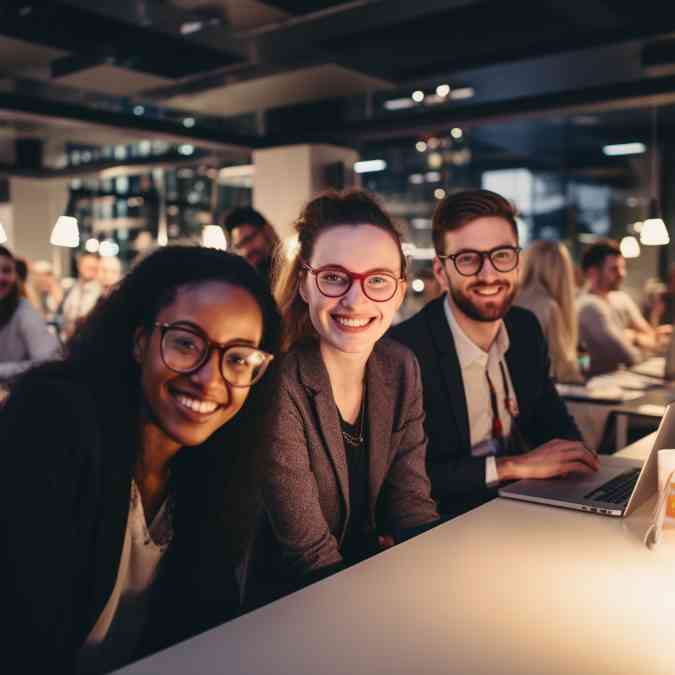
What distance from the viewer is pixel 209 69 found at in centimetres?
617

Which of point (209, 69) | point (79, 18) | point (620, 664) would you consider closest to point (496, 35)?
point (209, 69)

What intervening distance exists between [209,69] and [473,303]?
4743 millimetres

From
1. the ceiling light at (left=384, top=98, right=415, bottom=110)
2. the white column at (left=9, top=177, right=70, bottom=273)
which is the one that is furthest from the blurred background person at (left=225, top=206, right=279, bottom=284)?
the white column at (left=9, top=177, right=70, bottom=273)

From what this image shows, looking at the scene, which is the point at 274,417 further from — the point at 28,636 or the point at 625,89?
the point at 625,89

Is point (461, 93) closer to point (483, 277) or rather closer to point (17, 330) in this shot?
point (17, 330)

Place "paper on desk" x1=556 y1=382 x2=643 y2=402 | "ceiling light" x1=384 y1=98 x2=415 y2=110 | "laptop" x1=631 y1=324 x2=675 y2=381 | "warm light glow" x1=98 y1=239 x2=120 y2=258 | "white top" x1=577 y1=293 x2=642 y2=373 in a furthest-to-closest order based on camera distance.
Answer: "warm light glow" x1=98 y1=239 x2=120 y2=258, "ceiling light" x1=384 y1=98 x2=415 y2=110, "white top" x1=577 y1=293 x2=642 y2=373, "laptop" x1=631 y1=324 x2=675 y2=381, "paper on desk" x1=556 y1=382 x2=643 y2=402

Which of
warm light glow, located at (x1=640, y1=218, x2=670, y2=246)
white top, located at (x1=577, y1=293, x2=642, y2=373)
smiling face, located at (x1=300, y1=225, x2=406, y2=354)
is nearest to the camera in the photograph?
smiling face, located at (x1=300, y1=225, x2=406, y2=354)

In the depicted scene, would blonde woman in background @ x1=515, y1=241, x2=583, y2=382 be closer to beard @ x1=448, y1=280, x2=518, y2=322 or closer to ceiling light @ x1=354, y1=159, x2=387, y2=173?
beard @ x1=448, y1=280, x2=518, y2=322

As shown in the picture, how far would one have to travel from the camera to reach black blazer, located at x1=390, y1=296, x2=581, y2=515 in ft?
6.81

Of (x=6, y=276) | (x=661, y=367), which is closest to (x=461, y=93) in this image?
(x=661, y=367)

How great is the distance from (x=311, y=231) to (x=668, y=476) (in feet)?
3.34

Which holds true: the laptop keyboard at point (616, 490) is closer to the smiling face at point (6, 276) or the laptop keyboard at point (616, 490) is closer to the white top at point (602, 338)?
the white top at point (602, 338)

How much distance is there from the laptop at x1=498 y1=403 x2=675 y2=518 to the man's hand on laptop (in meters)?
0.03

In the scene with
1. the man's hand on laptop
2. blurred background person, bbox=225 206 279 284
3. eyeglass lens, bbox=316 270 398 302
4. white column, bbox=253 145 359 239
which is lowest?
the man's hand on laptop
